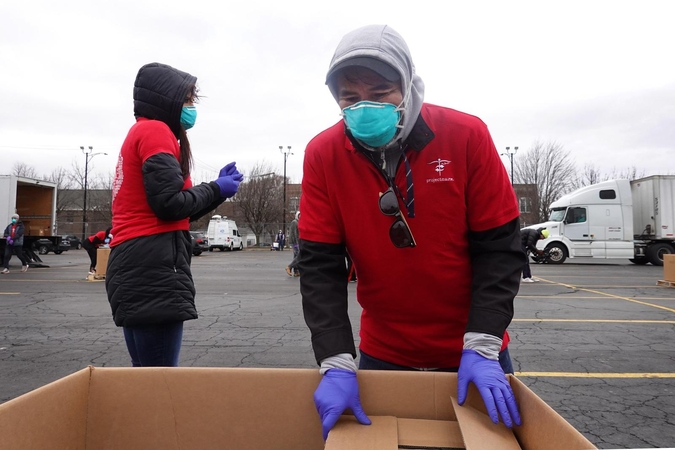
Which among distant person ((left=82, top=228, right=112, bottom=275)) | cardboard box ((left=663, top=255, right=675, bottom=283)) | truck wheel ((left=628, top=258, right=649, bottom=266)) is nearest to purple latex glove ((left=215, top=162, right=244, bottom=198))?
distant person ((left=82, top=228, right=112, bottom=275))

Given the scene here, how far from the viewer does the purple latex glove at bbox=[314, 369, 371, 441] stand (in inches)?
44.3

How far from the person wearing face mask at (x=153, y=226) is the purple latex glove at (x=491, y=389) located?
1172 millimetres

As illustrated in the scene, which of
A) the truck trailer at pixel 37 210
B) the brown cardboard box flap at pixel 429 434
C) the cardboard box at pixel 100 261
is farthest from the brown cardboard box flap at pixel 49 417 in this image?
the truck trailer at pixel 37 210

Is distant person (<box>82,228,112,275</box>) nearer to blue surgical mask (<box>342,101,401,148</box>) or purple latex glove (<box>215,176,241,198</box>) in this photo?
purple latex glove (<box>215,176,241,198</box>)

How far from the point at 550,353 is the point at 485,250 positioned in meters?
3.91

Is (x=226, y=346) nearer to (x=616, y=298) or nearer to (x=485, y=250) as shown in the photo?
(x=485, y=250)

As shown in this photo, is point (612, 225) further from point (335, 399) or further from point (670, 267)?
point (335, 399)

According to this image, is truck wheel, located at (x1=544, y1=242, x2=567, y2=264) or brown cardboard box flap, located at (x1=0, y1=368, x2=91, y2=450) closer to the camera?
brown cardboard box flap, located at (x1=0, y1=368, x2=91, y2=450)

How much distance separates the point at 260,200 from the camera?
1783 inches

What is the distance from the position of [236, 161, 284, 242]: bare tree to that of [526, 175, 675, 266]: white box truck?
30.9 m

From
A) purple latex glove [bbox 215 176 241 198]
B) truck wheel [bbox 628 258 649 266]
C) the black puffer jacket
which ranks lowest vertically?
truck wheel [bbox 628 258 649 266]

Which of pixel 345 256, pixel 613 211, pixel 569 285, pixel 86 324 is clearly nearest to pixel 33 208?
pixel 86 324

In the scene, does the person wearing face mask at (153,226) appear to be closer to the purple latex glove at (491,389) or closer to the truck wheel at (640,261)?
the purple latex glove at (491,389)

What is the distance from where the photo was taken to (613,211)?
18.3 m
